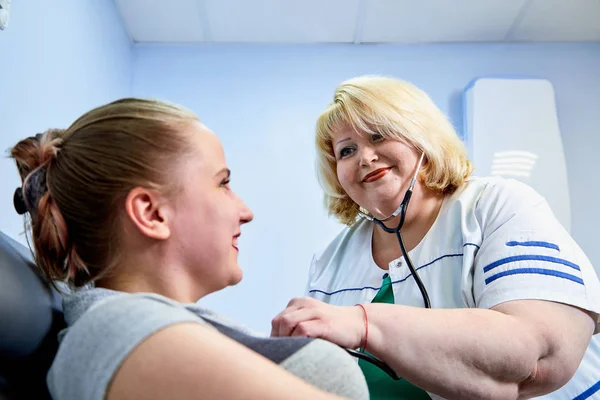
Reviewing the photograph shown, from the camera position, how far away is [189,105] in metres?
2.94

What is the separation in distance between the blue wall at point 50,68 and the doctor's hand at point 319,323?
98cm

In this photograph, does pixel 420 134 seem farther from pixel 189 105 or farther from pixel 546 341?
pixel 189 105

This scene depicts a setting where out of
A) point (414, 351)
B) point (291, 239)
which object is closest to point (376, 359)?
point (414, 351)

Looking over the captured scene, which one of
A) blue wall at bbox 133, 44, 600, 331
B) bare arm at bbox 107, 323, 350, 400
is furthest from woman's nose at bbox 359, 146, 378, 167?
blue wall at bbox 133, 44, 600, 331

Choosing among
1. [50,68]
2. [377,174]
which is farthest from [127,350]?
[50,68]

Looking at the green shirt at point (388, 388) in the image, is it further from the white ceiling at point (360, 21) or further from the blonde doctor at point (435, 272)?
the white ceiling at point (360, 21)

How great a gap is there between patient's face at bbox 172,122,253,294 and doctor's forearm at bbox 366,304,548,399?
0.28 meters

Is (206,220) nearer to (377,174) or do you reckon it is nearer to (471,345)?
(471,345)

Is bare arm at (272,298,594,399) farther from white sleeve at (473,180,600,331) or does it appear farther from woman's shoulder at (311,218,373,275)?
woman's shoulder at (311,218,373,275)

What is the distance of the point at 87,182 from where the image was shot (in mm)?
911

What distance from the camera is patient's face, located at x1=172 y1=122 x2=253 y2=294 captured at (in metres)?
0.94

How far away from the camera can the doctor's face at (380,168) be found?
1.56 m

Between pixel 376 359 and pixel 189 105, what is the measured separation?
2.10 m

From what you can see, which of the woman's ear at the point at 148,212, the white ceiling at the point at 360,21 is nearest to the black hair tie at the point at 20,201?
the woman's ear at the point at 148,212
